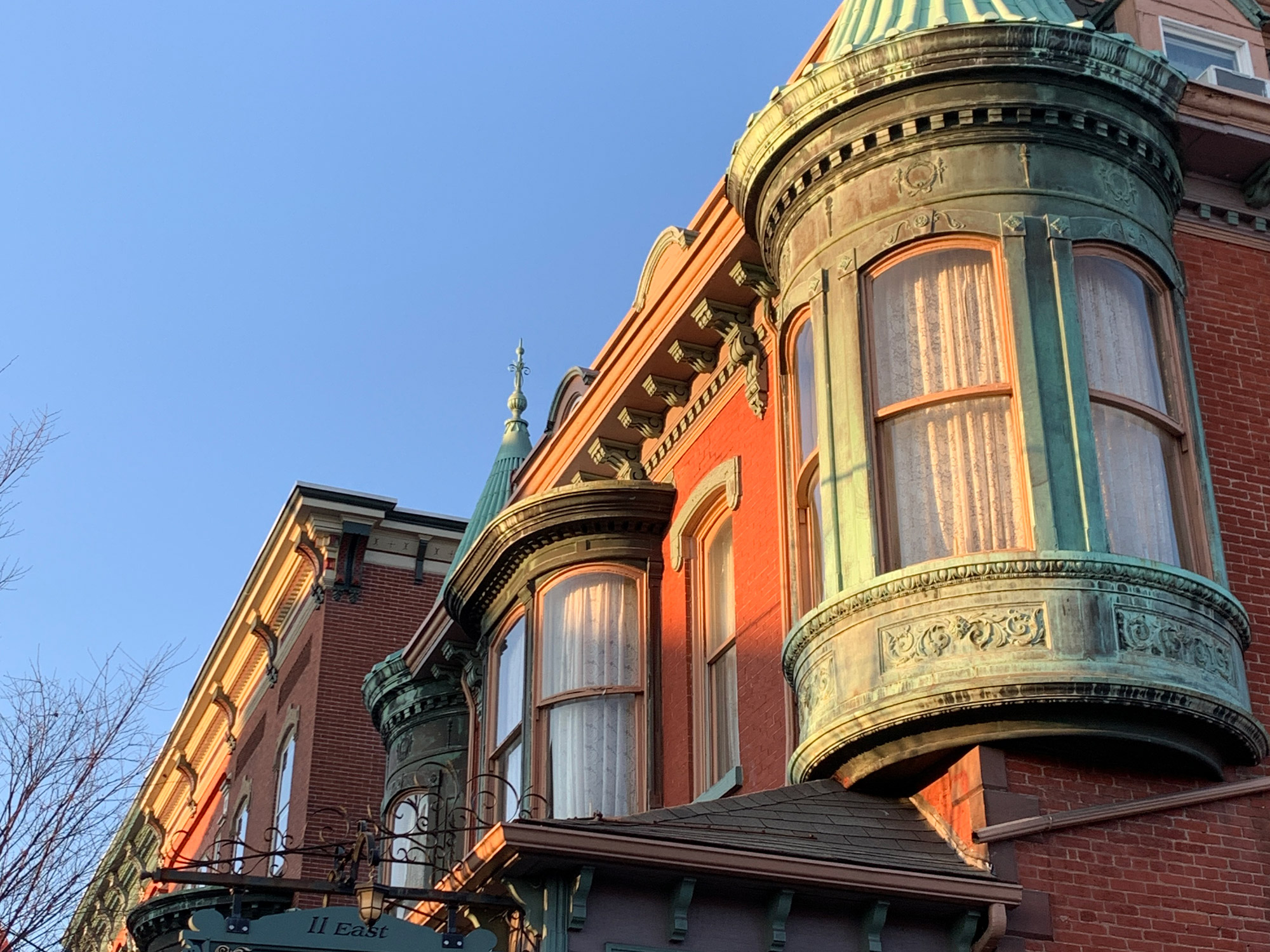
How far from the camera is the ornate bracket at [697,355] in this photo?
16.8m

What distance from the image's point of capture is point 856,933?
34.1 ft

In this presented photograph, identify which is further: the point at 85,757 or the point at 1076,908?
the point at 85,757

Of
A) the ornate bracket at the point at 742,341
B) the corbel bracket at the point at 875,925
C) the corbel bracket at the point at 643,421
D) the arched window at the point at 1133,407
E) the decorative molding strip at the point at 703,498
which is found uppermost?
the corbel bracket at the point at 643,421

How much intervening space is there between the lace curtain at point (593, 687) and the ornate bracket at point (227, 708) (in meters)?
16.9

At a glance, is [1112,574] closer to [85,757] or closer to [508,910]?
[508,910]

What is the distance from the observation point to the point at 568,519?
1772cm

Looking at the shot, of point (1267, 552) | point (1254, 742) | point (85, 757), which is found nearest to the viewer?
point (1254, 742)

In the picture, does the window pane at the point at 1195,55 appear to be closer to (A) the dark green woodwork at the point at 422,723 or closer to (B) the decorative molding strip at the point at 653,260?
(B) the decorative molding strip at the point at 653,260

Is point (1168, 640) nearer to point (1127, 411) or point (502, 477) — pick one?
point (1127, 411)

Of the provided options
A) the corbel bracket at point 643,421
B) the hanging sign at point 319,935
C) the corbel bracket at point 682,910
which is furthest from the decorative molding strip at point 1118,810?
the corbel bracket at point 643,421

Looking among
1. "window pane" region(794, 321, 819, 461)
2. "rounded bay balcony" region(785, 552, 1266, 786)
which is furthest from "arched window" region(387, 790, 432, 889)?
"rounded bay balcony" region(785, 552, 1266, 786)

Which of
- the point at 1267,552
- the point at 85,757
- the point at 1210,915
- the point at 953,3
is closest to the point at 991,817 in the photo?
the point at 1210,915

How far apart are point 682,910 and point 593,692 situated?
716 centimetres

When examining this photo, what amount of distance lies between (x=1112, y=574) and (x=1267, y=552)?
211 centimetres
